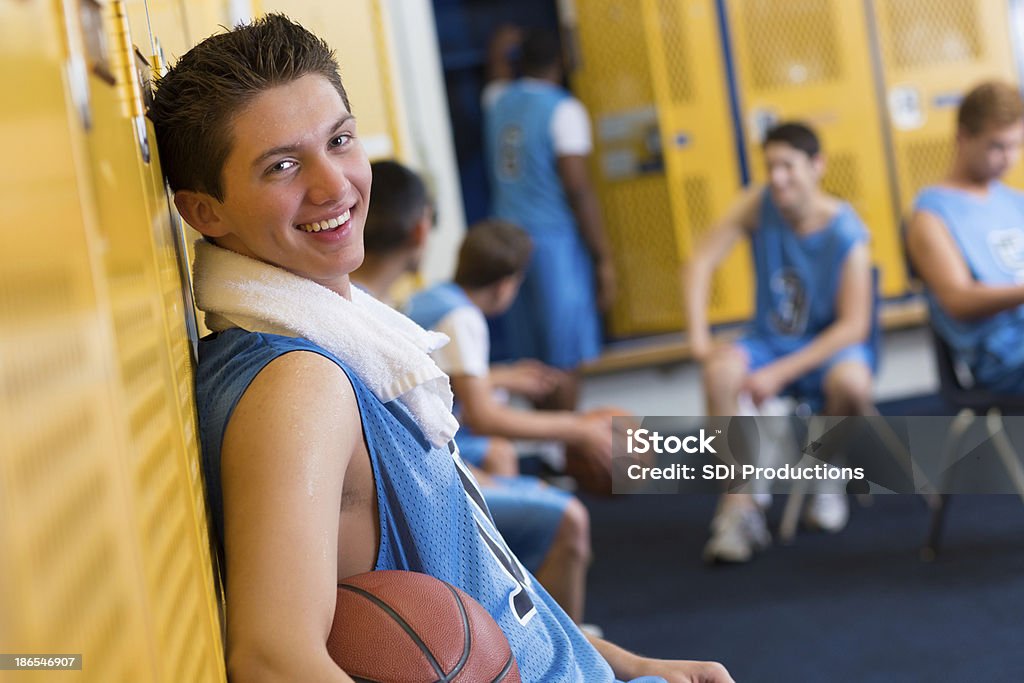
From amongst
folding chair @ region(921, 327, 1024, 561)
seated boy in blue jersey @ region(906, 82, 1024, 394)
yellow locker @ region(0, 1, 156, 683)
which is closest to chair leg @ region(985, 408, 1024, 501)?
folding chair @ region(921, 327, 1024, 561)

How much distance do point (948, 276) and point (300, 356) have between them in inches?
106

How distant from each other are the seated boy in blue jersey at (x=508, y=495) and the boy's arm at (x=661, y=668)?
911 mm

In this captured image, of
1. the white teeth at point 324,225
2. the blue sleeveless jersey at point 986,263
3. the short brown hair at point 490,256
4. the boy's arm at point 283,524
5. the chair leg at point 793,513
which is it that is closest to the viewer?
the boy's arm at point 283,524

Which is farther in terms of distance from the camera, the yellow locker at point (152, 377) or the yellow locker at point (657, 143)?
the yellow locker at point (657, 143)

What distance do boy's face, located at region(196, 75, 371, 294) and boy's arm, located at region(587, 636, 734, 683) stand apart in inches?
24.6

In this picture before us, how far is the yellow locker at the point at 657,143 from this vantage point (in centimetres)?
575

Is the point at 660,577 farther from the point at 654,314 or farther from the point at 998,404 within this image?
the point at 654,314

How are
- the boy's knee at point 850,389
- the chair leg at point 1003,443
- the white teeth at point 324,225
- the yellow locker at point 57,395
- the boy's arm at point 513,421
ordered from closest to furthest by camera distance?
1. the yellow locker at point 57,395
2. the white teeth at point 324,225
3. the boy's arm at point 513,421
4. the chair leg at point 1003,443
5. the boy's knee at point 850,389

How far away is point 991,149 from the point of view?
347cm

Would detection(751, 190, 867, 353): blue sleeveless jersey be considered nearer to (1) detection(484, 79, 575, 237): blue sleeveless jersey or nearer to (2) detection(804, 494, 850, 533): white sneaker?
(2) detection(804, 494, 850, 533): white sneaker

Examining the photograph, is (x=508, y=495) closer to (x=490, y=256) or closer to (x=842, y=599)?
(x=490, y=256)

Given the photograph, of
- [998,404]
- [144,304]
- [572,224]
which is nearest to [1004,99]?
[998,404]

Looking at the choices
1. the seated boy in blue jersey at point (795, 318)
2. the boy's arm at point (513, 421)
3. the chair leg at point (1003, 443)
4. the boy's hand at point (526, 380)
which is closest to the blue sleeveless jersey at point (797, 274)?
the seated boy in blue jersey at point (795, 318)

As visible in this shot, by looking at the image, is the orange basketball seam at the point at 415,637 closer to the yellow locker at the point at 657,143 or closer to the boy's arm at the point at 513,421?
the boy's arm at the point at 513,421
